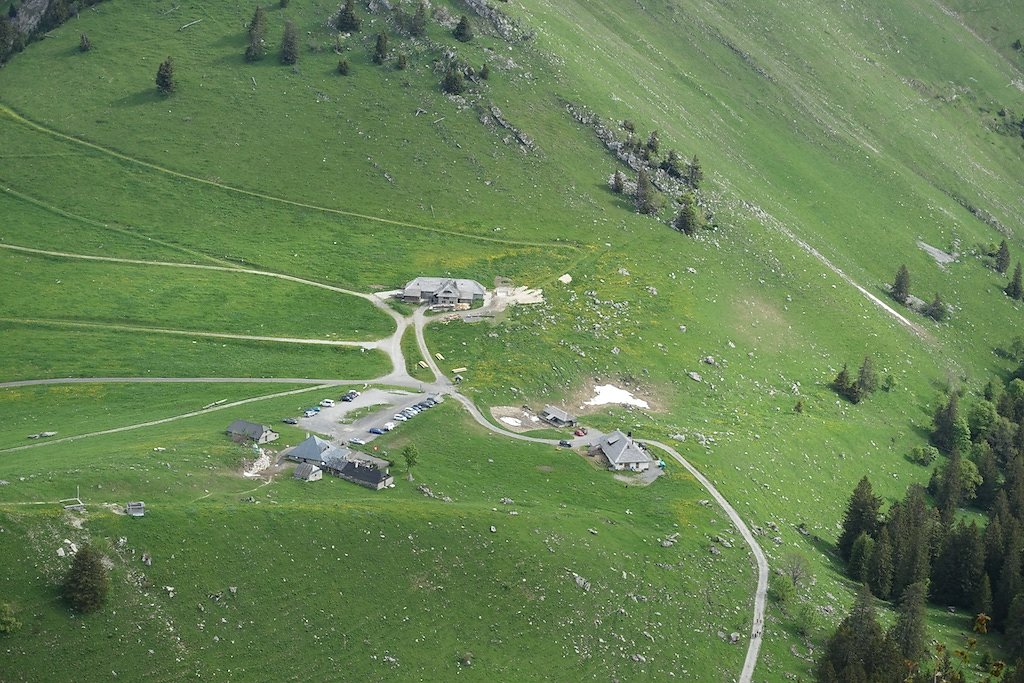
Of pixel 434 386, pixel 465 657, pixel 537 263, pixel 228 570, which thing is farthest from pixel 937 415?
pixel 228 570

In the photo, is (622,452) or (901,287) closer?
(622,452)

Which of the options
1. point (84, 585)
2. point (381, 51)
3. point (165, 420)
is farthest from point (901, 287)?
point (84, 585)

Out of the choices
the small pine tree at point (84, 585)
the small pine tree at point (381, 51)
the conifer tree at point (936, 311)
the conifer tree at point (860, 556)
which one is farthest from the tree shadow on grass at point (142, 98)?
the conifer tree at point (860, 556)

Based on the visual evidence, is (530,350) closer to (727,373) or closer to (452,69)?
(727,373)

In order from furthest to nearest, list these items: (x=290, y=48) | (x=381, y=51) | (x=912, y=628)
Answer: (x=381, y=51)
(x=290, y=48)
(x=912, y=628)

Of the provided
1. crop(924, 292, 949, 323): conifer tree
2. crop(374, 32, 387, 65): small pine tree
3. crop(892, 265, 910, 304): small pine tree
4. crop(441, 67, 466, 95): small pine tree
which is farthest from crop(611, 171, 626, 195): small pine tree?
crop(924, 292, 949, 323): conifer tree

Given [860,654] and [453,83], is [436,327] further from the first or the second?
[860,654]
